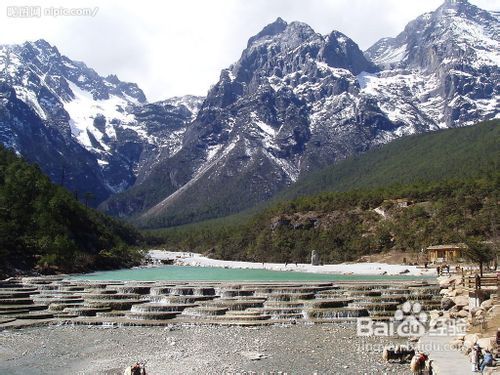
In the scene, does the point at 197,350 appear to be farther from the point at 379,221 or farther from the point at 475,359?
the point at 379,221

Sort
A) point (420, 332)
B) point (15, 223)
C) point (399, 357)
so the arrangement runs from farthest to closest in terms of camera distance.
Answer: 1. point (15, 223)
2. point (420, 332)
3. point (399, 357)

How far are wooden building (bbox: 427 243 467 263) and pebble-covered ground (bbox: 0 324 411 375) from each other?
79.9 meters

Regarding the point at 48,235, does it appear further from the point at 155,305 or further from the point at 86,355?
the point at 86,355

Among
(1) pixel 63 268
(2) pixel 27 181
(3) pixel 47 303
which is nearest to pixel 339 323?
(3) pixel 47 303

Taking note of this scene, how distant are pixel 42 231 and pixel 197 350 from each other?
87.8 m

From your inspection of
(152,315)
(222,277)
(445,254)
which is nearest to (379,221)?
(445,254)

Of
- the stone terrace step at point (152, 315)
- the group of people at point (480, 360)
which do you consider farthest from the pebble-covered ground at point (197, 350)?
the group of people at point (480, 360)

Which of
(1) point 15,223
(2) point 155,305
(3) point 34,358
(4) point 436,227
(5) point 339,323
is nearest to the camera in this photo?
(3) point 34,358

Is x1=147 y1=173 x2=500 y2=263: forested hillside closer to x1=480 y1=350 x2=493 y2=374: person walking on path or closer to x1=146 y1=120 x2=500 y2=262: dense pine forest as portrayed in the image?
x1=146 y1=120 x2=500 y2=262: dense pine forest

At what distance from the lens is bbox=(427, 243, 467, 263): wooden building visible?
121 meters

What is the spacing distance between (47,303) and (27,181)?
7569cm

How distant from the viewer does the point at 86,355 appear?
3800 centimetres

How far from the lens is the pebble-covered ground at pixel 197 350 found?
3362 centimetres

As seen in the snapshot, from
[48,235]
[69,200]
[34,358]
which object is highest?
[69,200]
